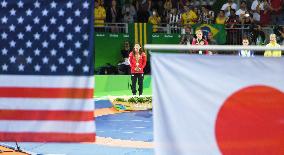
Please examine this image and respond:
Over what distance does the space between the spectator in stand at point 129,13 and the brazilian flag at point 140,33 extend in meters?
1.98

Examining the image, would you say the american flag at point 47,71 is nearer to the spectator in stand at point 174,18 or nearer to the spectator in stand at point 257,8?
the spectator in stand at point 174,18

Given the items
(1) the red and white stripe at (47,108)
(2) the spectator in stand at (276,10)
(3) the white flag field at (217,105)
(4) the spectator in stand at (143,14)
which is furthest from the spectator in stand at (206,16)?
(3) the white flag field at (217,105)

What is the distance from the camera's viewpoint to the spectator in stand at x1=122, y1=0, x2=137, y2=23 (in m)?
23.2

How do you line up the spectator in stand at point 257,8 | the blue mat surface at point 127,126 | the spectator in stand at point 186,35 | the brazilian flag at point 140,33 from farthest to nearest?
1. the spectator in stand at point 257,8
2. the brazilian flag at point 140,33
3. the spectator in stand at point 186,35
4. the blue mat surface at point 127,126

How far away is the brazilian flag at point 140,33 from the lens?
21.1 metres

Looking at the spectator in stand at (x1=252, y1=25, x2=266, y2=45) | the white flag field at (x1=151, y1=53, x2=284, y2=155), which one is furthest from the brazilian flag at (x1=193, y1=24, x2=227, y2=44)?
the white flag field at (x1=151, y1=53, x2=284, y2=155)

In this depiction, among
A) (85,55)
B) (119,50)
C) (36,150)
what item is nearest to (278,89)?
(85,55)

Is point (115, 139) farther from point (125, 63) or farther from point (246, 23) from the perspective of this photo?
point (246, 23)

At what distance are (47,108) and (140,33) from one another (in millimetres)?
16404

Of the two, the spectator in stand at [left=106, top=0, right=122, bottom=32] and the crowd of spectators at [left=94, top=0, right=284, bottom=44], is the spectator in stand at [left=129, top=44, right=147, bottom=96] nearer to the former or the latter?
the crowd of spectators at [left=94, top=0, right=284, bottom=44]

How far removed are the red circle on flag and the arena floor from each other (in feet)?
19.5

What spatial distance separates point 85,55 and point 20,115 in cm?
82

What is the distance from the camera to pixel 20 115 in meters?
4.88

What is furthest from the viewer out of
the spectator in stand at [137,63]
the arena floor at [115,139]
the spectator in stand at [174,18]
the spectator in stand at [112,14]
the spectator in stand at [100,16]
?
the spectator in stand at [112,14]
